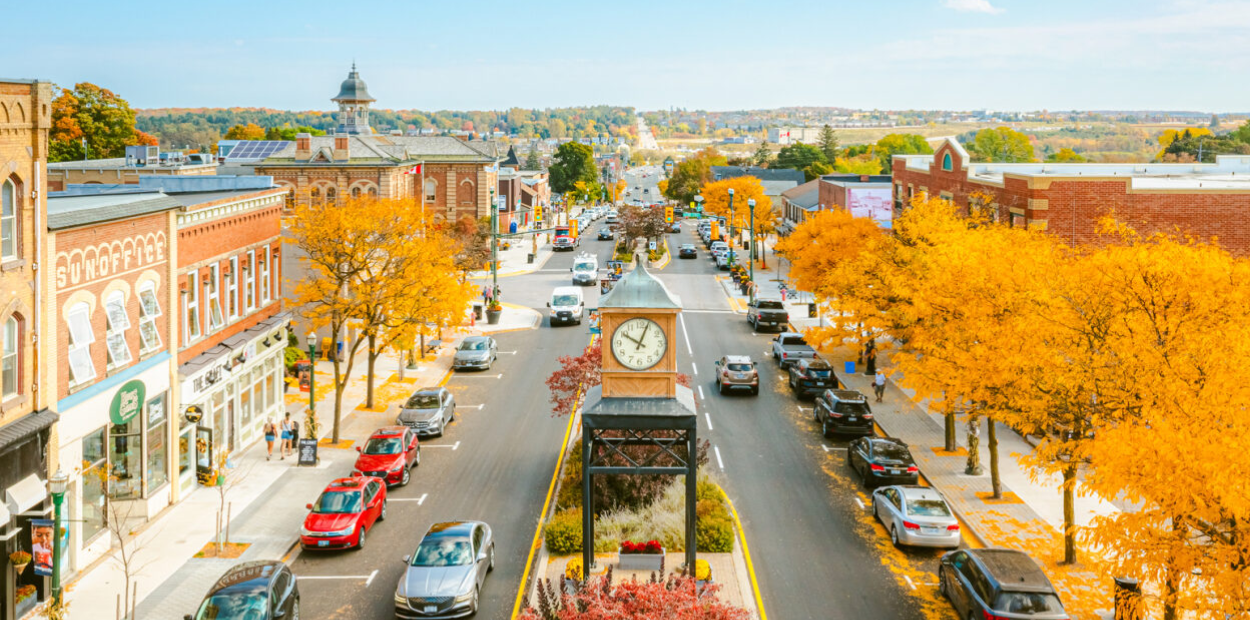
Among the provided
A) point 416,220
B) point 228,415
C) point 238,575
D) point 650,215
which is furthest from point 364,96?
point 238,575

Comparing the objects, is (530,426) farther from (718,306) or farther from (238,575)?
(718,306)

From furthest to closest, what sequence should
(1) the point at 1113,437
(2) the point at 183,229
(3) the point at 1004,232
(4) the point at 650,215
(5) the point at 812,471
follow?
(4) the point at 650,215 < (3) the point at 1004,232 < (5) the point at 812,471 < (2) the point at 183,229 < (1) the point at 1113,437

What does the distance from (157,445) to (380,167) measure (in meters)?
51.9

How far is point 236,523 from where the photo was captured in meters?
27.6

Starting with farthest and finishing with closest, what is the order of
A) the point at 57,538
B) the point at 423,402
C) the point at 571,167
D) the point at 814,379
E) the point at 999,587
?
1. the point at 571,167
2. the point at 814,379
3. the point at 423,402
4. the point at 57,538
5. the point at 999,587

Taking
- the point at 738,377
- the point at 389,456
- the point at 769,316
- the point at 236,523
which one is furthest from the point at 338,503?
the point at 769,316

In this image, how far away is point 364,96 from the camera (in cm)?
12244

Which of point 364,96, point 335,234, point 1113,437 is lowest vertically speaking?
point 1113,437

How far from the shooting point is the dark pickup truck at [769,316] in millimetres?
59438

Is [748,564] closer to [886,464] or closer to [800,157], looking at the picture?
[886,464]

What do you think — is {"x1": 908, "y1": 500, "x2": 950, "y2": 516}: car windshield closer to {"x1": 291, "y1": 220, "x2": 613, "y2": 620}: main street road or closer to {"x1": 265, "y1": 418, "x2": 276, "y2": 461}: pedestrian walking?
{"x1": 291, "y1": 220, "x2": 613, "y2": 620}: main street road

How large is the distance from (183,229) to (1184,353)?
24955 mm

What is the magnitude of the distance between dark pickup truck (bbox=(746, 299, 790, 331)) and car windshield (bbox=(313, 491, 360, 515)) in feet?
118

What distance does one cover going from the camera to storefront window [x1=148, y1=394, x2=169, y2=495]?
28.0 m
